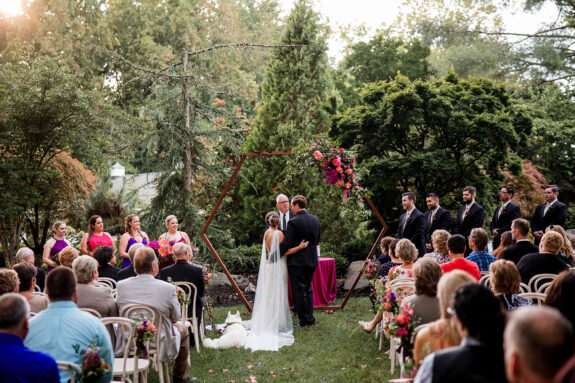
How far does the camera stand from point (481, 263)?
5.65m

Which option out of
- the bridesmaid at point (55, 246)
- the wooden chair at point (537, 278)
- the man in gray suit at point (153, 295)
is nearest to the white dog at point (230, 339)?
the man in gray suit at point (153, 295)

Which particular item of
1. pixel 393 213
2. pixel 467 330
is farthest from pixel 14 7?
pixel 467 330

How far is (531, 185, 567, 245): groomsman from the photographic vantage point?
8.03 m

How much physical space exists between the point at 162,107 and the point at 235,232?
3872 millimetres

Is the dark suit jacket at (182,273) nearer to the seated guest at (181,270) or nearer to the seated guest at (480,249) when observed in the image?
the seated guest at (181,270)

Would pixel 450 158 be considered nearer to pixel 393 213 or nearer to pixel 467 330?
pixel 393 213

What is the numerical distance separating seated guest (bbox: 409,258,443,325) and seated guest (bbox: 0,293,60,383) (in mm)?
2575

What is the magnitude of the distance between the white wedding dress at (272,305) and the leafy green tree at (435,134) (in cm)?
291

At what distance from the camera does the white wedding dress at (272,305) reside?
6949mm

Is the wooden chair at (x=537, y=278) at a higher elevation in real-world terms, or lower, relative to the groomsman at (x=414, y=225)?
lower

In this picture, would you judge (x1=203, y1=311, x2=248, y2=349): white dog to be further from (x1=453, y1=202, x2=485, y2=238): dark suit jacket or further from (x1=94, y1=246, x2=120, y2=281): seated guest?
(x1=453, y1=202, x2=485, y2=238): dark suit jacket

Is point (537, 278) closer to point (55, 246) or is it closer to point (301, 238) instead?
point (301, 238)

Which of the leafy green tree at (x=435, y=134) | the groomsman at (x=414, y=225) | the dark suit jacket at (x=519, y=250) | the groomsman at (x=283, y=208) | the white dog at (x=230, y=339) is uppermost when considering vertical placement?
the leafy green tree at (x=435, y=134)

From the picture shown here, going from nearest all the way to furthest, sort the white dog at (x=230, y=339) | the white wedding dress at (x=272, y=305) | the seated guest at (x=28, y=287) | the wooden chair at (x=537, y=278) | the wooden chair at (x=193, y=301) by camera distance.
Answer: the seated guest at (x=28, y=287)
the wooden chair at (x=537, y=278)
the wooden chair at (x=193, y=301)
the white dog at (x=230, y=339)
the white wedding dress at (x=272, y=305)
